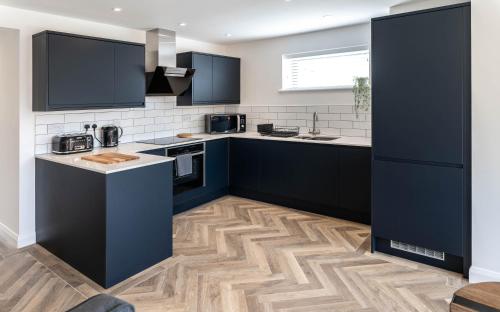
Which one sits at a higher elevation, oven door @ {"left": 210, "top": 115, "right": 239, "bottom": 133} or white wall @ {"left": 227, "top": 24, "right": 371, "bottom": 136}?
white wall @ {"left": 227, "top": 24, "right": 371, "bottom": 136}

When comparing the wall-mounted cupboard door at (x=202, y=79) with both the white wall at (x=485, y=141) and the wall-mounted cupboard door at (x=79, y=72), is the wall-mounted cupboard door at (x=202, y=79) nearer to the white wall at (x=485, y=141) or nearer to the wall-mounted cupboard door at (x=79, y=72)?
the wall-mounted cupboard door at (x=79, y=72)

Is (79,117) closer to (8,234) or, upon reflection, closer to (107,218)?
(8,234)

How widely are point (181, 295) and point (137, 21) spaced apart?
2981 millimetres

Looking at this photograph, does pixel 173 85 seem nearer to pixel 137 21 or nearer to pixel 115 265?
pixel 137 21

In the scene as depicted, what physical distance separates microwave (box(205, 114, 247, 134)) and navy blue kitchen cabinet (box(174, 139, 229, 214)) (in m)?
0.31

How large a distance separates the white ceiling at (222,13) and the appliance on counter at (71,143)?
1219 mm

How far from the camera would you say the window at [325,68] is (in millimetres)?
4512

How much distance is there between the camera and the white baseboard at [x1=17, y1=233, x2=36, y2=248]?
11.1 ft

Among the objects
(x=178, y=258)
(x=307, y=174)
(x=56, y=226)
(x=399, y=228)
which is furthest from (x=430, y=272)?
(x=56, y=226)

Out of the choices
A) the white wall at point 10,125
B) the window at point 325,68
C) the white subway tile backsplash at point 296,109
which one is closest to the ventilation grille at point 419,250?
the window at point 325,68

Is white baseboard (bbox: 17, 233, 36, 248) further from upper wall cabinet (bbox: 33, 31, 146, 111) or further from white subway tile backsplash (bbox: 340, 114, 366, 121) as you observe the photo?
white subway tile backsplash (bbox: 340, 114, 366, 121)

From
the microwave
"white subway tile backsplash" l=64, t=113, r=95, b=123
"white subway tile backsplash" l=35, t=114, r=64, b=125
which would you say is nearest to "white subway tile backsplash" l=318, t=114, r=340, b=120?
the microwave

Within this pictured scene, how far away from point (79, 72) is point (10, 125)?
0.86 m

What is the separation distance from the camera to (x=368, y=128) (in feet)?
14.4
